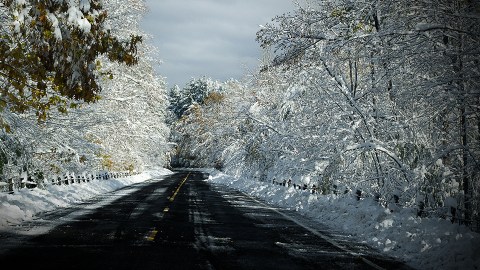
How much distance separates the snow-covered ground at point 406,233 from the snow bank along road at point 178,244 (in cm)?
59

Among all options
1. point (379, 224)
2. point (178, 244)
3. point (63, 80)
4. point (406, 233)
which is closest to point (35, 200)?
point (63, 80)

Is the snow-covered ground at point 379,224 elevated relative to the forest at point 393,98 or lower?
lower

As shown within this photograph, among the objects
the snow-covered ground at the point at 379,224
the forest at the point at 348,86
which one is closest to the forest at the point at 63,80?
the forest at the point at 348,86

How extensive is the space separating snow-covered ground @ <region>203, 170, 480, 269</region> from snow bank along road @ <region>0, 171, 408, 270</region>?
23.1 inches

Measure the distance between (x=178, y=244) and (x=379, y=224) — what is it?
17.5ft

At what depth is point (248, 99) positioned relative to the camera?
40.2m

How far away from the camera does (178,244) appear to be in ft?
30.6

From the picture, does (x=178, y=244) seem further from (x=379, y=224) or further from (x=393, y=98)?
(x=393, y=98)

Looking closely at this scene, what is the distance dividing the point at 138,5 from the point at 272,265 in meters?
20.3

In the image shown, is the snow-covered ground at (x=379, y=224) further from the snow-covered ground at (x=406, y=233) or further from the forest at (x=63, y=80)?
the forest at (x=63, y=80)

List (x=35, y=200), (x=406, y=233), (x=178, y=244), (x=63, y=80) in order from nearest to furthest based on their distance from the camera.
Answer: (x=178, y=244)
(x=406, y=233)
(x=63, y=80)
(x=35, y=200)

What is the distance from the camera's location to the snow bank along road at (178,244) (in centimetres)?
759

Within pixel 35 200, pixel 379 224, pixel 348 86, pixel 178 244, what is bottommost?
pixel 178 244

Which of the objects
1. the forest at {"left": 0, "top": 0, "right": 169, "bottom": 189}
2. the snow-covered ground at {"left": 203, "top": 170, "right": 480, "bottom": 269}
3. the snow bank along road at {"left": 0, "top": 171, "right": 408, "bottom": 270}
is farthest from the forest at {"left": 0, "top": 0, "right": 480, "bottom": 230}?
the snow bank along road at {"left": 0, "top": 171, "right": 408, "bottom": 270}
